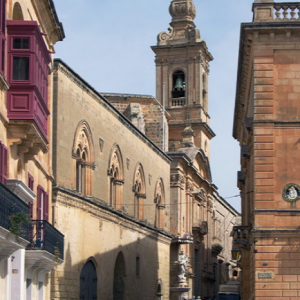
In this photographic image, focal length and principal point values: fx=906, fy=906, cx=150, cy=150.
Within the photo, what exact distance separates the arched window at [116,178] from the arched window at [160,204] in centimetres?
878

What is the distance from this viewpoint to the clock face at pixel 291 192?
92.8ft

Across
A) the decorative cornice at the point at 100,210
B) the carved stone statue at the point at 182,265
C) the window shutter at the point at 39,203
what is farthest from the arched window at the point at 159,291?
the window shutter at the point at 39,203

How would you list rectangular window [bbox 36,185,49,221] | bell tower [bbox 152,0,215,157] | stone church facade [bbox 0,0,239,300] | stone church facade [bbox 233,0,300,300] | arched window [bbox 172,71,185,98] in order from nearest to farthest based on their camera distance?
stone church facade [bbox 0,0,239,300]
rectangular window [bbox 36,185,49,221]
stone church facade [bbox 233,0,300,300]
bell tower [bbox 152,0,215,157]
arched window [bbox 172,71,185,98]

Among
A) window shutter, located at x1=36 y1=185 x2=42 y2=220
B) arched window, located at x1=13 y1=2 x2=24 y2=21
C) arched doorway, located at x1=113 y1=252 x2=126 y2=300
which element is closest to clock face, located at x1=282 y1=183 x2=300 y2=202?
window shutter, located at x1=36 y1=185 x2=42 y2=220

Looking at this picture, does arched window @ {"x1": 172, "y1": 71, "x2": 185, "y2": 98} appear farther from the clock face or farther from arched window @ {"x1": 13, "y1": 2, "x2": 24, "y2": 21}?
arched window @ {"x1": 13, "y1": 2, "x2": 24, "y2": 21}

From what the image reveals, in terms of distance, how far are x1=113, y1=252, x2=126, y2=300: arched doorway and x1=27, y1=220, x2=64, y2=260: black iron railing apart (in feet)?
43.4

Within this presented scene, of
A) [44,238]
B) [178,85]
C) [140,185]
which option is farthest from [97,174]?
[178,85]

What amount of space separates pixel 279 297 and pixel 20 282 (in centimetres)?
1087

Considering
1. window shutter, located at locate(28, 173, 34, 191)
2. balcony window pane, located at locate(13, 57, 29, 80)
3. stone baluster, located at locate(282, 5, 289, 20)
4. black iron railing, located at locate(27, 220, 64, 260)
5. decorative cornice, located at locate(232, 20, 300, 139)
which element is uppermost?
stone baluster, located at locate(282, 5, 289, 20)

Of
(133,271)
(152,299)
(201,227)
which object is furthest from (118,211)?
(201,227)

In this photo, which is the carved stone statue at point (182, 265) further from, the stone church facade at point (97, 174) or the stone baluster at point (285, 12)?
the stone baluster at point (285, 12)

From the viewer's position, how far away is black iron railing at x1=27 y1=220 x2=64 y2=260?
67.5ft

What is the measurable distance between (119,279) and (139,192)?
5815 millimetres

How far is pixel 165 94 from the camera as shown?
222 ft
